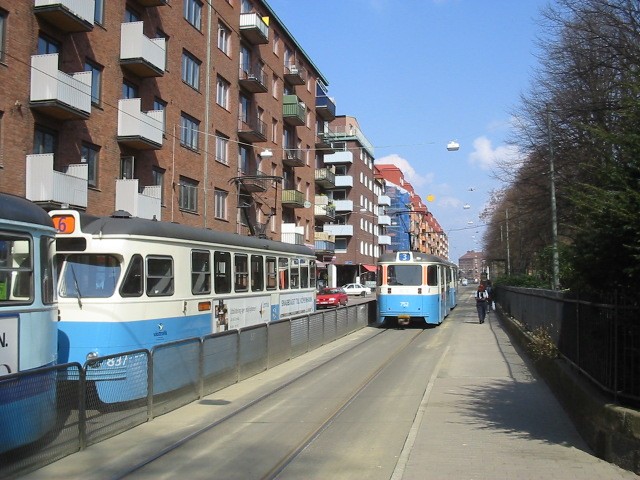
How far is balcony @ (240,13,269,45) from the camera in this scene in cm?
3700

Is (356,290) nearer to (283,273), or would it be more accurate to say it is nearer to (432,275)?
(432,275)

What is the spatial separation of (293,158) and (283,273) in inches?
1198

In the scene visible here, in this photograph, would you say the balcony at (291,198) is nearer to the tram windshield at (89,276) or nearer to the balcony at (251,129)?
the balcony at (251,129)

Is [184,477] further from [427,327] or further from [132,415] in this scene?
[427,327]

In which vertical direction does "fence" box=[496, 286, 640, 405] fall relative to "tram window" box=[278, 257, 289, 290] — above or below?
below

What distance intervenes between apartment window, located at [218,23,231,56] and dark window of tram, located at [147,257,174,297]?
86.4ft

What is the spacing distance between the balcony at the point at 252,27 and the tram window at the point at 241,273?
26087mm

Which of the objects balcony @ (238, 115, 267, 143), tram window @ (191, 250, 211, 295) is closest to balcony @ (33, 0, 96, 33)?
tram window @ (191, 250, 211, 295)

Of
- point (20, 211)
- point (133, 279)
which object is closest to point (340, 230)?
point (133, 279)

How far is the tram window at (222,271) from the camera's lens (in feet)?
41.1

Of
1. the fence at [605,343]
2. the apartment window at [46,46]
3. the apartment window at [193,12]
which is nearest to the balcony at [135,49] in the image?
the apartment window at [46,46]

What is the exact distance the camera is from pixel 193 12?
31.4 meters

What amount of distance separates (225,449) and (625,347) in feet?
13.7

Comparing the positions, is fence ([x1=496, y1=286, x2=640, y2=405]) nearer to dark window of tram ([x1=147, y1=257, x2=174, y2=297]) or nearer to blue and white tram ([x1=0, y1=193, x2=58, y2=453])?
blue and white tram ([x1=0, y1=193, x2=58, y2=453])
